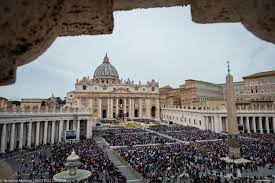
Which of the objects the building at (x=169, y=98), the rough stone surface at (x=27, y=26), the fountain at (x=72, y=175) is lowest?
the fountain at (x=72, y=175)

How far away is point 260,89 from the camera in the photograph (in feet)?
179

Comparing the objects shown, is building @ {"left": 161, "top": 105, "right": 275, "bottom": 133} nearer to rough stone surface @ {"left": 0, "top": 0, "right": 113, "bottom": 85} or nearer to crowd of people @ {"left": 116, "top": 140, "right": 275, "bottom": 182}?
crowd of people @ {"left": 116, "top": 140, "right": 275, "bottom": 182}

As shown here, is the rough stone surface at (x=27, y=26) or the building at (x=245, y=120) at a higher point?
the rough stone surface at (x=27, y=26)

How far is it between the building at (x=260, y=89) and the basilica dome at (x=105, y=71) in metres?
51.8

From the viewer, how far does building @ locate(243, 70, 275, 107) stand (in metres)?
51.1

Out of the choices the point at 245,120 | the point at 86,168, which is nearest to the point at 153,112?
the point at 245,120

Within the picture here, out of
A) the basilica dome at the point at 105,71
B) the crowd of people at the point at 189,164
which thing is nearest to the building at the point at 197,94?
the basilica dome at the point at 105,71

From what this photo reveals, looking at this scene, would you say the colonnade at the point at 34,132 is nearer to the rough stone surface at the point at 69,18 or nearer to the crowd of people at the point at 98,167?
the crowd of people at the point at 98,167

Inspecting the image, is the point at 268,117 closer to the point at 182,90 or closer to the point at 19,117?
the point at 182,90

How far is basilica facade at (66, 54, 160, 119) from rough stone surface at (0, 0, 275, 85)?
73073 mm

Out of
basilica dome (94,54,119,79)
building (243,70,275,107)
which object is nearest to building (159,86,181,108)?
basilica dome (94,54,119,79)

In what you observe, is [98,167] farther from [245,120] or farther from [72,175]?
[245,120]

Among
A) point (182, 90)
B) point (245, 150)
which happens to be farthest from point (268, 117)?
point (182, 90)

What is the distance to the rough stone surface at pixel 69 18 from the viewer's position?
1.43 metres
